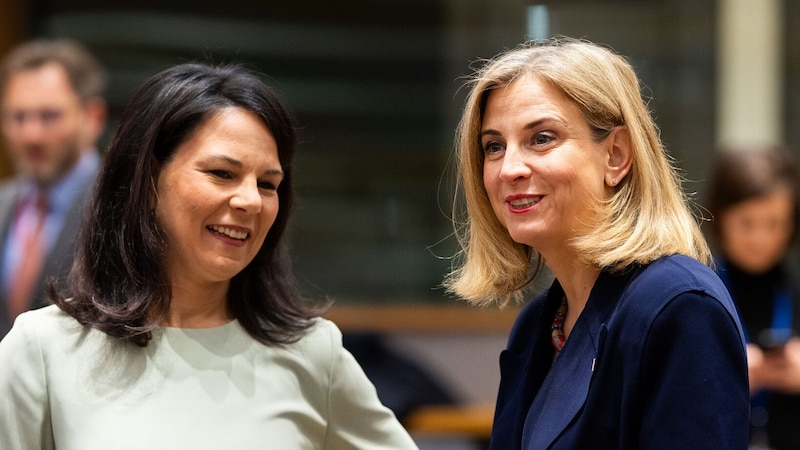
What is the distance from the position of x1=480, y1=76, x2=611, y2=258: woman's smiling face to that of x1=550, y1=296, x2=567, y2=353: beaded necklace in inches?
7.9

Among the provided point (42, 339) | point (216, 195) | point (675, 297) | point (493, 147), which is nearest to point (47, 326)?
point (42, 339)

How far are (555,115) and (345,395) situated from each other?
2.31ft

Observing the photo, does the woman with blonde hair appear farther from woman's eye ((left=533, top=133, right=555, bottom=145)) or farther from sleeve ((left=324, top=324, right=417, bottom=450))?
sleeve ((left=324, top=324, right=417, bottom=450))

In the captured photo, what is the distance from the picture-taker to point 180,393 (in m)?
2.03

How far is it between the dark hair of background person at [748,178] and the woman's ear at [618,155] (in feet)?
5.12

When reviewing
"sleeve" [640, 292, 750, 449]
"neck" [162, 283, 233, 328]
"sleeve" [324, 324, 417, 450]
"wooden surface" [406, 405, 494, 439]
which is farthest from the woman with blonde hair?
"wooden surface" [406, 405, 494, 439]

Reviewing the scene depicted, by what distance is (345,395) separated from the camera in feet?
7.18

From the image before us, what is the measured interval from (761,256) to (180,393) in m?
2.03

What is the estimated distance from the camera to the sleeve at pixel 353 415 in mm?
2180

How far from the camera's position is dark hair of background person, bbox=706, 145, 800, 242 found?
A: 3.38 meters

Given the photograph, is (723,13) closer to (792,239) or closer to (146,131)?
(792,239)

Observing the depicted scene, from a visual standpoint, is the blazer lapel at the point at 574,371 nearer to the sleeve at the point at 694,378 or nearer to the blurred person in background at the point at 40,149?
the sleeve at the point at 694,378

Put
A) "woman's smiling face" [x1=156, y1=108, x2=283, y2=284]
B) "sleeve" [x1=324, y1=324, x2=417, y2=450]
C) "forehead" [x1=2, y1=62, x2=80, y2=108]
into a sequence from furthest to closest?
1. "forehead" [x1=2, y1=62, x2=80, y2=108]
2. "sleeve" [x1=324, y1=324, x2=417, y2=450]
3. "woman's smiling face" [x1=156, y1=108, x2=283, y2=284]

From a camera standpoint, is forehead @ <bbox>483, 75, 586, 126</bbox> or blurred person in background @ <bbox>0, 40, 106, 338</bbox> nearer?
forehead @ <bbox>483, 75, 586, 126</bbox>
